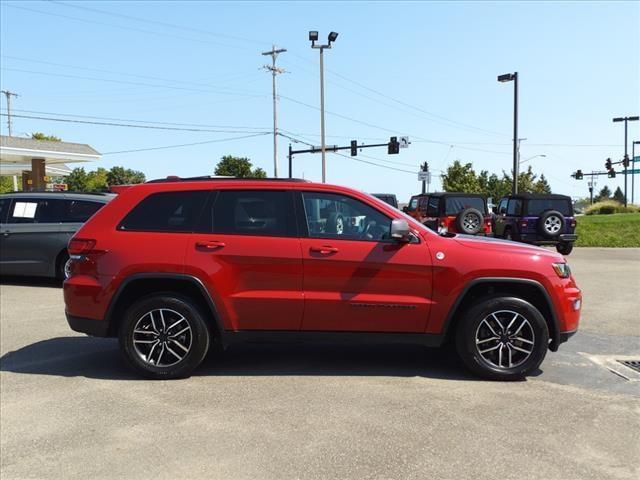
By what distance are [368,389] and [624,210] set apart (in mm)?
37717

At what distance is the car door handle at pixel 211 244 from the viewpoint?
495 centimetres

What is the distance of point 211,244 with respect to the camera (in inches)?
195

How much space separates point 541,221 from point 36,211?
1283cm

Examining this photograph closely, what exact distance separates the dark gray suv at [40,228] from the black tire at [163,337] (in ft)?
19.5

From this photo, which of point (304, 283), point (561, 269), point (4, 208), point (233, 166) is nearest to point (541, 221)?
point (561, 269)

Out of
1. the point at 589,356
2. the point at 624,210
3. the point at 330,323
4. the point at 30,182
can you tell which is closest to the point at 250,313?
the point at 330,323

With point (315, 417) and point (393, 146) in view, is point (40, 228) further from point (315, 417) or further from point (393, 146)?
point (393, 146)

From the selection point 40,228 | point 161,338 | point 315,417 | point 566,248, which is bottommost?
point 315,417

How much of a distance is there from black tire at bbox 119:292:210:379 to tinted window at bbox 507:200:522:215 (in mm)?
13714

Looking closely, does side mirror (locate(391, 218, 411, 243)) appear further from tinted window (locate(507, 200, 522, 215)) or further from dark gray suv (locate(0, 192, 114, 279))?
tinted window (locate(507, 200, 522, 215))

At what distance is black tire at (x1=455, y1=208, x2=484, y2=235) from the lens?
15.5 meters

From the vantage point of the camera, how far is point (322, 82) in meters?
33.8

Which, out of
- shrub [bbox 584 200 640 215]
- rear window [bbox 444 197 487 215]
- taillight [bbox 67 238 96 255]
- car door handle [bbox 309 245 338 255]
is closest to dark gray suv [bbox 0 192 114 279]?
taillight [bbox 67 238 96 255]

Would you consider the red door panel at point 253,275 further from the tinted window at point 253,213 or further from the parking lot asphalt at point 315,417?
the parking lot asphalt at point 315,417
